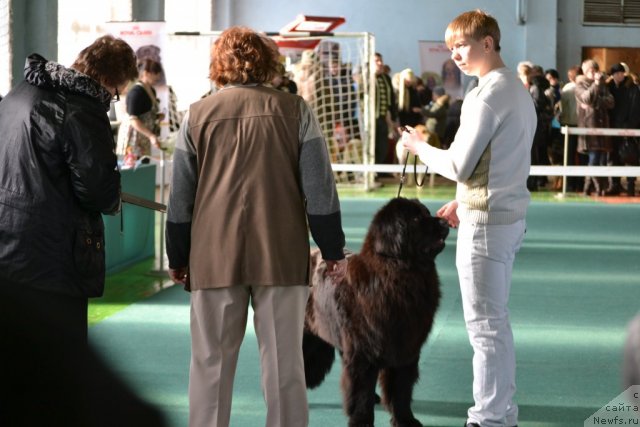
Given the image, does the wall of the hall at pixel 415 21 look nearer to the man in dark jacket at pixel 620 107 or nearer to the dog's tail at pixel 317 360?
the man in dark jacket at pixel 620 107

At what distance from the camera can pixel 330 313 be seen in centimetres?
419

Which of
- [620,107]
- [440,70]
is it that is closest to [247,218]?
[620,107]

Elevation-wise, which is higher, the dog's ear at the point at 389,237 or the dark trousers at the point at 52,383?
the dark trousers at the point at 52,383

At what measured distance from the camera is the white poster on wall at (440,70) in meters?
23.6

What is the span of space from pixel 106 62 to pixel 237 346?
1.03m

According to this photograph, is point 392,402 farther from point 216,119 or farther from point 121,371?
point 121,371

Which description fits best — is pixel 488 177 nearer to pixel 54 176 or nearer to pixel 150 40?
pixel 54 176

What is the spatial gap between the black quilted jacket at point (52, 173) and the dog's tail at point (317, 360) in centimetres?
147

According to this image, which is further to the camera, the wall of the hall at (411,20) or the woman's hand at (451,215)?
the wall of the hall at (411,20)

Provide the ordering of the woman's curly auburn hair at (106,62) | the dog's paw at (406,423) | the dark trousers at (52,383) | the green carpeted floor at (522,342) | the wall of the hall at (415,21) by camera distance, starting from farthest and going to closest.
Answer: the wall of the hall at (415,21) < the green carpeted floor at (522,342) < the dog's paw at (406,423) < the woman's curly auburn hair at (106,62) < the dark trousers at (52,383)

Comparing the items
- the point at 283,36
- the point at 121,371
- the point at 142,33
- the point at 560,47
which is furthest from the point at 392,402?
the point at 560,47

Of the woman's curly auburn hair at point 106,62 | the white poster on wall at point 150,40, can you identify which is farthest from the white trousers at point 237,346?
the white poster on wall at point 150,40

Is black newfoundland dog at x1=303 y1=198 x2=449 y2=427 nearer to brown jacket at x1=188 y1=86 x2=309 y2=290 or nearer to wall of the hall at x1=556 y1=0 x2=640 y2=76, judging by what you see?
brown jacket at x1=188 y1=86 x2=309 y2=290

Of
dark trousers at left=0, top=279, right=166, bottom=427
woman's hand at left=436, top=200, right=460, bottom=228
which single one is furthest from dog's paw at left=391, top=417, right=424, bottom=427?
dark trousers at left=0, top=279, right=166, bottom=427
